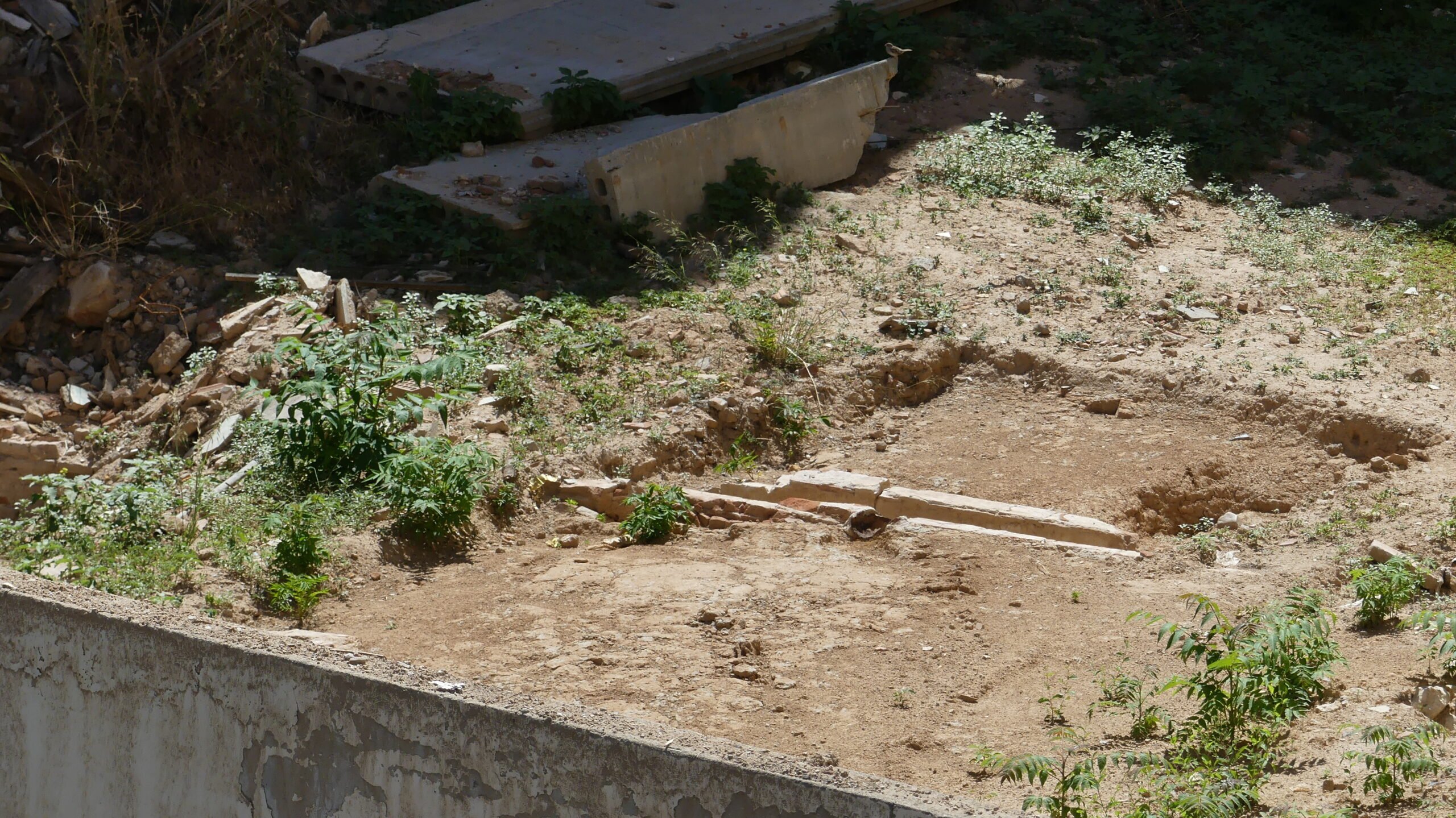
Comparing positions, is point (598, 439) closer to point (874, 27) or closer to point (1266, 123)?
point (874, 27)

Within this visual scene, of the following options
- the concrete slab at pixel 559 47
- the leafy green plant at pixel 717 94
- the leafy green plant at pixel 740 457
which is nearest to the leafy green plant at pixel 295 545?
the leafy green plant at pixel 740 457

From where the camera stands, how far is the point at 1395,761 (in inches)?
125

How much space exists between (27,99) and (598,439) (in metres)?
4.31

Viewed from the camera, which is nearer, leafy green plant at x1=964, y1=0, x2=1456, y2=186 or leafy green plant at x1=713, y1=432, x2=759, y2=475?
leafy green plant at x1=713, y1=432, x2=759, y2=475

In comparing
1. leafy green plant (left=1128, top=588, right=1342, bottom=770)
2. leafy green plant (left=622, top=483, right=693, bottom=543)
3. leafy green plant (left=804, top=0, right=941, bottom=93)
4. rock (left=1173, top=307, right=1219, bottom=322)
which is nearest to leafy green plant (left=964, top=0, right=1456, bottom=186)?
leafy green plant (left=804, top=0, right=941, bottom=93)

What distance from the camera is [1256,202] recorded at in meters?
8.17

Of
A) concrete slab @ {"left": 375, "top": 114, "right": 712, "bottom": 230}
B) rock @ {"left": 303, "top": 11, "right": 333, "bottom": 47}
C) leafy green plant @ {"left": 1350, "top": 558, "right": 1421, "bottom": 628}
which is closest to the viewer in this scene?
leafy green plant @ {"left": 1350, "top": 558, "right": 1421, "bottom": 628}

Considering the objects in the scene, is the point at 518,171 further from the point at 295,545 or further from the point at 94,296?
the point at 295,545

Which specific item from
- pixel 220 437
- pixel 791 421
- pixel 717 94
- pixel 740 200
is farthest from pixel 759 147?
pixel 220 437

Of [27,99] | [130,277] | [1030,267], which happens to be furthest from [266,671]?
[27,99]

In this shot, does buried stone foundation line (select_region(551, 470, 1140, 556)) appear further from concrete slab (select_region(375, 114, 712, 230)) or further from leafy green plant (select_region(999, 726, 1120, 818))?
concrete slab (select_region(375, 114, 712, 230))

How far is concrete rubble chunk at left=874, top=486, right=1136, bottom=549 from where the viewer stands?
527 cm

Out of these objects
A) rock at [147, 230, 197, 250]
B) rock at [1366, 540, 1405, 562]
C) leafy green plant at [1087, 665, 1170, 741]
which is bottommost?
rock at [1366, 540, 1405, 562]

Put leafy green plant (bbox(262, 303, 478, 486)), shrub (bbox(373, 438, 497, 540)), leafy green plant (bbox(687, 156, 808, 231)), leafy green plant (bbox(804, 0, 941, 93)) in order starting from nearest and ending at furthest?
1. shrub (bbox(373, 438, 497, 540))
2. leafy green plant (bbox(262, 303, 478, 486))
3. leafy green plant (bbox(687, 156, 808, 231))
4. leafy green plant (bbox(804, 0, 941, 93))
